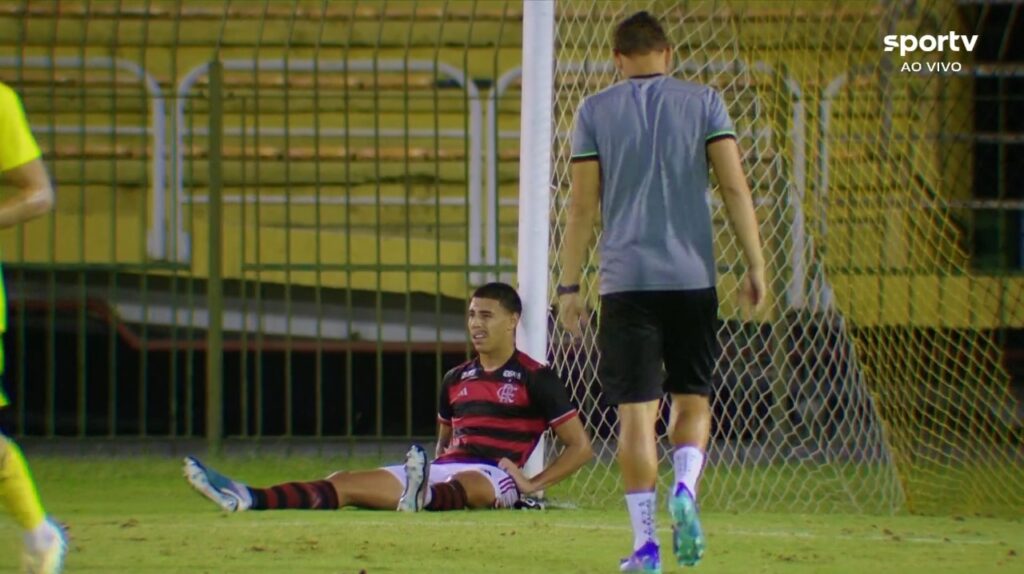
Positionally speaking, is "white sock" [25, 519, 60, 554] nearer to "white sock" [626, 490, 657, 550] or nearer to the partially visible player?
the partially visible player

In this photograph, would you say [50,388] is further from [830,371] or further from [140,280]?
[830,371]

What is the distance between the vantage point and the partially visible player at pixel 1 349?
192 inches

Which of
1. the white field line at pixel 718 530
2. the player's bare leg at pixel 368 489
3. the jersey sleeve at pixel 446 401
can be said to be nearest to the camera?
the white field line at pixel 718 530

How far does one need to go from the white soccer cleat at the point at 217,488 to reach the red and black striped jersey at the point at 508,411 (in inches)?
37.2

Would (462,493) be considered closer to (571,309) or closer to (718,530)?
(718,530)

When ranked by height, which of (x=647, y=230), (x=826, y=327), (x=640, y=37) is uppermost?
(x=640, y=37)

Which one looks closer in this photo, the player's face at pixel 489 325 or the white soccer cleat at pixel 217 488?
the white soccer cleat at pixel 217 488

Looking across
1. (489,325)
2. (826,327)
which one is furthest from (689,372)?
(826,327)

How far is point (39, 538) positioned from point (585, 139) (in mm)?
2013

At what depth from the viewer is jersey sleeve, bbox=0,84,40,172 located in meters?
4.96

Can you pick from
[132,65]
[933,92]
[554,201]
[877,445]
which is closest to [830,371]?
[877,445]

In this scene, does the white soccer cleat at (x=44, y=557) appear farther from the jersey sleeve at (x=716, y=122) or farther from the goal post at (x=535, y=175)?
the goal post at (x=535, y=175)

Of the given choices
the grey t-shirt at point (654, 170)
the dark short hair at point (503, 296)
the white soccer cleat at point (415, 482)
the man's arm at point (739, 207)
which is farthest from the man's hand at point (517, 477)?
the man's arm at point (739, 207)

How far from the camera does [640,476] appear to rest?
17.4 ft
